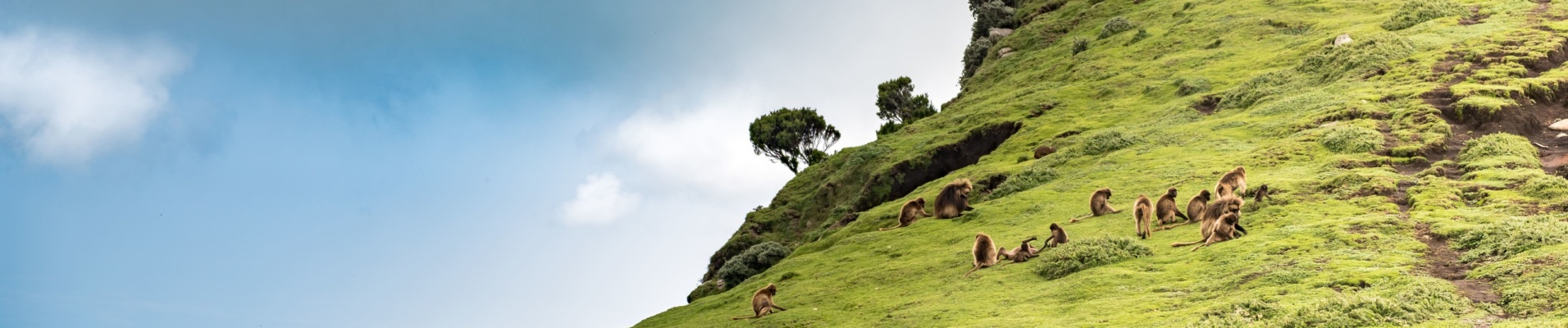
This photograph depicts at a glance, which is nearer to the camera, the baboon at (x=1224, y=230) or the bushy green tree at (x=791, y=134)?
the baboon at (x=1224, y=230)

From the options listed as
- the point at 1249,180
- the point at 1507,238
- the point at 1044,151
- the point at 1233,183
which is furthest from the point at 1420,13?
the point at 1507,238

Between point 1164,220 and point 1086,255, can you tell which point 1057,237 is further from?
point 1164,220

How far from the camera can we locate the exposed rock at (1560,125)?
2725 centimetres

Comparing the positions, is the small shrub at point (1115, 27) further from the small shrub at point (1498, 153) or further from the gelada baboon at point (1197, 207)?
the gelada baboon at point (1197, 207)

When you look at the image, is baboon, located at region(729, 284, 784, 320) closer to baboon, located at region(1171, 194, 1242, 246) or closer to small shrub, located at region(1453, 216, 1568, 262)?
baboon, located at region(1171, 194, 1242, 246)

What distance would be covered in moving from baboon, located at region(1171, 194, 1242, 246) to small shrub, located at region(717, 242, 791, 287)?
20813 mm

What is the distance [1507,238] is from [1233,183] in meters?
6.53

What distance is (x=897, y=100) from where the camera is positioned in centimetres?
7581

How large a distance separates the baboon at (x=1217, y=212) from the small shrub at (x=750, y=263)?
819 inches

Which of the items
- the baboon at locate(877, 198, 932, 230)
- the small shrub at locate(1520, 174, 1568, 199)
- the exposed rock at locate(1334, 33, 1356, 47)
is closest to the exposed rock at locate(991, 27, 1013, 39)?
the exposed rock at locate(1334, 33, 1356, 47)

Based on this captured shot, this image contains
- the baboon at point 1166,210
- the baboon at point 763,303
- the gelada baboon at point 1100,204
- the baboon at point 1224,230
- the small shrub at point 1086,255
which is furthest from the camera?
the gelada baboon at point 1100,204

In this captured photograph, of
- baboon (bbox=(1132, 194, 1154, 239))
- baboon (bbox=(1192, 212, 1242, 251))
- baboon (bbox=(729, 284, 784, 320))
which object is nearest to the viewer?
baboon (bbox=(1192, 212, 1242, 251))

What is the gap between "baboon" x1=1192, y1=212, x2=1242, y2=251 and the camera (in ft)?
64.2

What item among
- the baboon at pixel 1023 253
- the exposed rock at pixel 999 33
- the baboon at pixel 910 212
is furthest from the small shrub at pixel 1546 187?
the exposed rock at pixel 999 33
